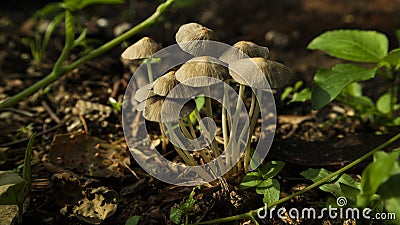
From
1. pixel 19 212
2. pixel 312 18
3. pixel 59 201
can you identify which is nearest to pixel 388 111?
pixel 59 201

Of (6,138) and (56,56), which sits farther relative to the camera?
(56,56)

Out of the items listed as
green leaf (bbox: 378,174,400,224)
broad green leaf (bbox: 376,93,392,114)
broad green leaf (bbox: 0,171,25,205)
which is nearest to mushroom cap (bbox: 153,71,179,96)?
broad green leaf (bbox: 0,171,25,205)

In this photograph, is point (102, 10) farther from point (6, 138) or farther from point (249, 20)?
point (6, 138)

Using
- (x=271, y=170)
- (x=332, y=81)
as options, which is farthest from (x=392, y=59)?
(x=271, y=170)

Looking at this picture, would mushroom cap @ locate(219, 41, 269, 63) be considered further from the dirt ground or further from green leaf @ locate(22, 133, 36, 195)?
green leaf @ locate(22, 133, 36, 195)

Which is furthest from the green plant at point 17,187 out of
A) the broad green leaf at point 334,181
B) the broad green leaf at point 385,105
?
the broad green leaf at point 385,105

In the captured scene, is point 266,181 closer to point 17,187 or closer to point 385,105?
point 17,187

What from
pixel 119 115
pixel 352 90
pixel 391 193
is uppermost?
pixel 391 193
